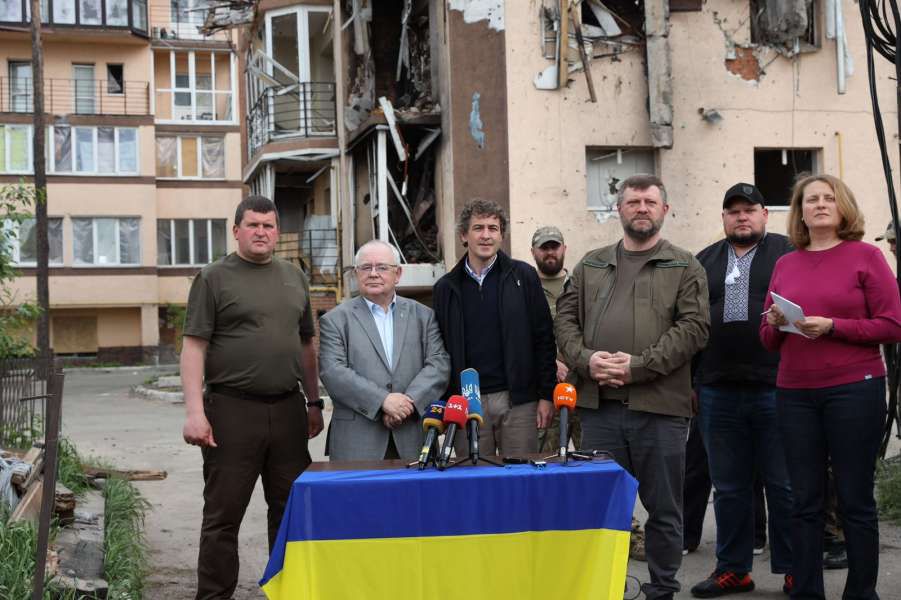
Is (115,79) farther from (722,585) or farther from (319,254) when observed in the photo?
(722,585)

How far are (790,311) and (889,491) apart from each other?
12.4 ft

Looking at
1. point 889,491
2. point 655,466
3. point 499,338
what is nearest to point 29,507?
point 499,338

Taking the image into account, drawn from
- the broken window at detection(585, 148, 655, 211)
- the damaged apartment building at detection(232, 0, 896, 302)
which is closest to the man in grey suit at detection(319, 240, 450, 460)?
the damaged apartment building at detection(232, 0, 896, 302)

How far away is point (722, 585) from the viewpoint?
6.03m

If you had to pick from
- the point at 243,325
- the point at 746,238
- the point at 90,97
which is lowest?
the point at 243,325

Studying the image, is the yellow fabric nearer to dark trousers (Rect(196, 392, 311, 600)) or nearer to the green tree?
dark trousers (Rect(196, 392, 311, 600))

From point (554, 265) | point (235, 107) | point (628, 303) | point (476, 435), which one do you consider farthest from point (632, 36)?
point (235, 107)

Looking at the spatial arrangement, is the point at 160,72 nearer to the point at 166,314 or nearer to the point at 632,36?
the point at 166,314

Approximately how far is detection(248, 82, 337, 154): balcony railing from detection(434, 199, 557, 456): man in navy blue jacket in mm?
16427

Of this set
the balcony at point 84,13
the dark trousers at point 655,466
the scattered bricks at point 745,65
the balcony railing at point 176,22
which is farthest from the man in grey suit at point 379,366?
the balcony railing at point 176,22

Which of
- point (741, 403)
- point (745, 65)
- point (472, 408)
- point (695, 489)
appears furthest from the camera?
point (745, 65)

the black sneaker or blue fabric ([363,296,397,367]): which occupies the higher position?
blue fabric ([363,296,397,367])

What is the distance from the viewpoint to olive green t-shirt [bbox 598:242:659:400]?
213 inches

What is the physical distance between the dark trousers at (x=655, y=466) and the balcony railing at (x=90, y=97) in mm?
37942
